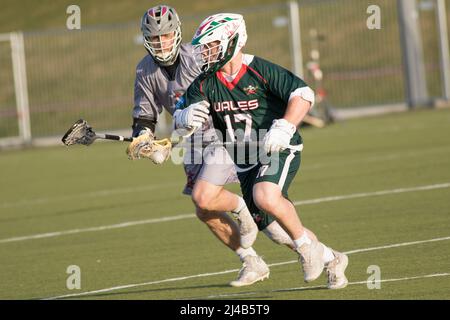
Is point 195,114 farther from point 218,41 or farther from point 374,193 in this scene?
point 374,193

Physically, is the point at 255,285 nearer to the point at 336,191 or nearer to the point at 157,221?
the point at 157,221

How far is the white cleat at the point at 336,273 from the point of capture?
9.15m

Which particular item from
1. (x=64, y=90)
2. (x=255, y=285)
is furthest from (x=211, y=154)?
(x=64, y=90)

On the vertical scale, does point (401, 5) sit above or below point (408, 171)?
above

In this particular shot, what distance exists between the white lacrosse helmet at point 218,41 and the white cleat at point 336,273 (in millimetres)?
1779

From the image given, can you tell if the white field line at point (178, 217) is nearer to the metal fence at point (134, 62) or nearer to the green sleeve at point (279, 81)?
the green sleeve at point (279, 81)

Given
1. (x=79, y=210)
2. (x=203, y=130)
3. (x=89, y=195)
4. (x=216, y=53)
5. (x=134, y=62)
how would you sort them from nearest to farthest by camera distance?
(x=216, y=53) < (x=203, y=130) < (x=79, y=210) < (x=89, y=195) < (x=134, y=62)

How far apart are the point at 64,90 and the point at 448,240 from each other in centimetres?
2469

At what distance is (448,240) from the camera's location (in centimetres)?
1086

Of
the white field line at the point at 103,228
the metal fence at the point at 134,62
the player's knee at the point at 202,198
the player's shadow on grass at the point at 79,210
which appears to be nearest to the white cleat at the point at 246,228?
the player's knee at the point at 202,198

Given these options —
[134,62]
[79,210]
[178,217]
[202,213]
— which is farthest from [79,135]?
[134,62]

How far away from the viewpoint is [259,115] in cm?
929

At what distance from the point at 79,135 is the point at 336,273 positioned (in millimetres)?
2523

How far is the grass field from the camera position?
9781 mm
